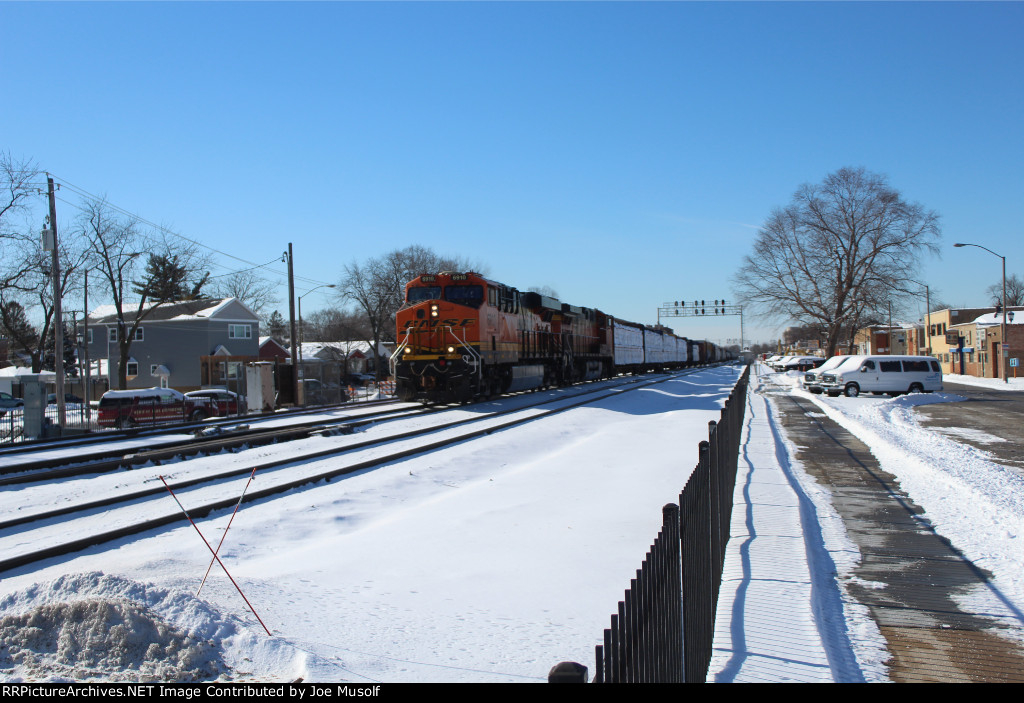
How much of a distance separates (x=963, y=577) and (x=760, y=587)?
77.2 inches

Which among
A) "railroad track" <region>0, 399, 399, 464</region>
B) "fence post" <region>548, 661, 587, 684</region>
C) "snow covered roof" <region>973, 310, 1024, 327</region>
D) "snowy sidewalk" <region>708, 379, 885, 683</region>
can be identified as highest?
"snow covered roof" <region>973, 310, 1024, 327</region>

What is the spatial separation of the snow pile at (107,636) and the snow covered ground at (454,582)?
0.01 meters

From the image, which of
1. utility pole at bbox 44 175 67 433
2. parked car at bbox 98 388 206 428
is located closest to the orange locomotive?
parked car at bbox 98 388 206 428

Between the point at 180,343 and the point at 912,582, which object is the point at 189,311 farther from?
the point at 912,582

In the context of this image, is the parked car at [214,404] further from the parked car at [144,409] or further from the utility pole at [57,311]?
the utility pole at [57,311]

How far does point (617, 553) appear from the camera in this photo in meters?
6.64

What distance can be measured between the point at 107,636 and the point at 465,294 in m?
20.5

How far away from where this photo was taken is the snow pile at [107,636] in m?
4.03

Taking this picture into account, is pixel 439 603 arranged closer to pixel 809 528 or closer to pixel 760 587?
pixel 760 587

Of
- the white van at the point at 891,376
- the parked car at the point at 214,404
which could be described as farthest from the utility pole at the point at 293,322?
the white van at the point at 891,376

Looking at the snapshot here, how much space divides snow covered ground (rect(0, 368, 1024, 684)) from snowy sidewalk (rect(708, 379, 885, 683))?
2cm

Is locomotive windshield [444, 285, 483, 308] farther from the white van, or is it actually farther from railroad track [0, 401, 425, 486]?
the white van

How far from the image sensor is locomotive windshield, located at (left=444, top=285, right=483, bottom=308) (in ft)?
79.3

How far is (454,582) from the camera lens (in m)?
5.76
